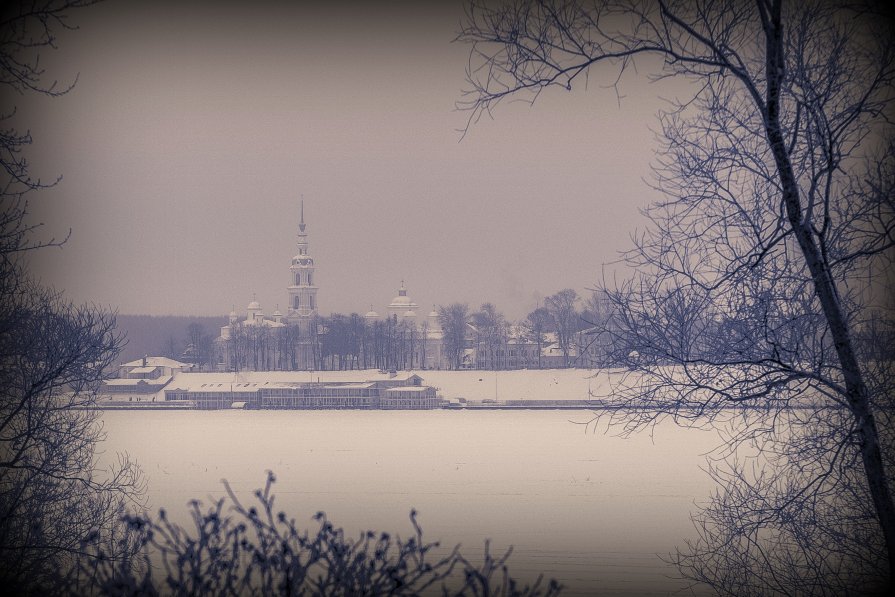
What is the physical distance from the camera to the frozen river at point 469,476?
941 cm

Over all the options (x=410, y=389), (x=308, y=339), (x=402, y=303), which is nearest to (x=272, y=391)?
(x=308, y=339)

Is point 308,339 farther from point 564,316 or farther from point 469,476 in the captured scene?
point 469,476

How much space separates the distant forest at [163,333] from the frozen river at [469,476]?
234 centimetres

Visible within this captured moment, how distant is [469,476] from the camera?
17.3 m

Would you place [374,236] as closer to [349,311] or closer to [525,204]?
[349,311]

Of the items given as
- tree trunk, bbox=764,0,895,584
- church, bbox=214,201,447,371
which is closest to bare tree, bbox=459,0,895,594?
tree trunk, bbox=764,0,895,584

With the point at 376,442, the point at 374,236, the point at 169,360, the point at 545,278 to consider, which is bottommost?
the point at 376,442

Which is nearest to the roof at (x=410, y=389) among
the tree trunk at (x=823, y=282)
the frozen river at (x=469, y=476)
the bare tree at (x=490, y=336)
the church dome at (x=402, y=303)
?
the frozen river at (x=469, y=476)

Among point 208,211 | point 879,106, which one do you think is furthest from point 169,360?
point 879,106

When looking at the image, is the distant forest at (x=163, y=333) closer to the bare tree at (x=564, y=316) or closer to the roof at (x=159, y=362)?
the roof at (x=159, y=362)

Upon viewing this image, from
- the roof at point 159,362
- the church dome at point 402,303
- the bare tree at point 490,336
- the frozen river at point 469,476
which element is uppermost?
the church dome at point 402,303

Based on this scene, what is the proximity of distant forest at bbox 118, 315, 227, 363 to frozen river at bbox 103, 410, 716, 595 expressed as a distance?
2343 millimetres

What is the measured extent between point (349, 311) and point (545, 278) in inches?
378

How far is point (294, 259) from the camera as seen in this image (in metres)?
40.9
